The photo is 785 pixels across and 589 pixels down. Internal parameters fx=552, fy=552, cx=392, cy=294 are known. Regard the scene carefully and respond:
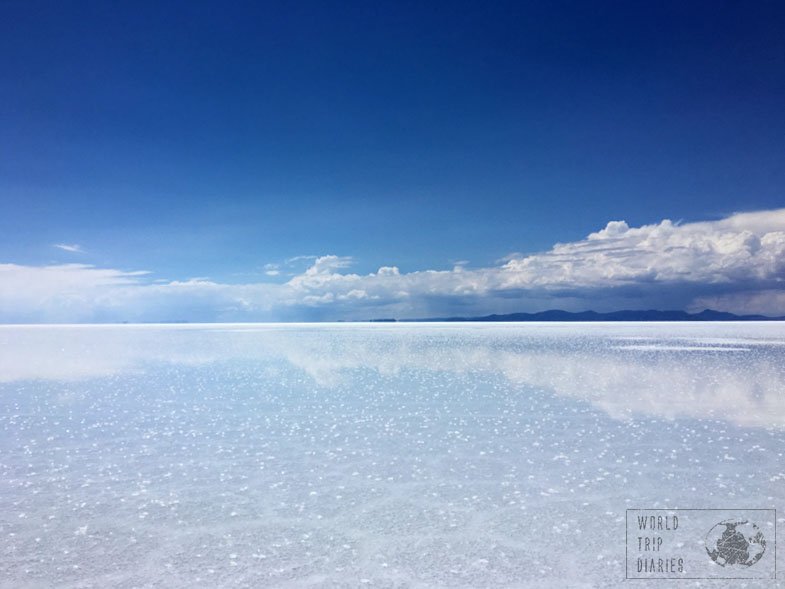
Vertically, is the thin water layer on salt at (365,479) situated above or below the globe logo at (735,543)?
above

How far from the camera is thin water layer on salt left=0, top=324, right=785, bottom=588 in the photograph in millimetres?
7676

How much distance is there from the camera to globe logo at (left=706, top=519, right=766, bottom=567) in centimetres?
774

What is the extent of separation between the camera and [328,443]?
47.6 feet

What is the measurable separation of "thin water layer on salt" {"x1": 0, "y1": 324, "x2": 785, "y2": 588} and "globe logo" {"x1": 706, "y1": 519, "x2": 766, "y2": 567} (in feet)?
2.23

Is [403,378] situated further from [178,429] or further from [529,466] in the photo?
[529,466]

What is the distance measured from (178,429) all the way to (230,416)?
6.85 ft

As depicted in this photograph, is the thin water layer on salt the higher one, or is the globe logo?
the thin water layer on salt

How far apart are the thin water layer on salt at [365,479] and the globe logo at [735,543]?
68 cm

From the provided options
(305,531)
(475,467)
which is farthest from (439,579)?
(475,467)

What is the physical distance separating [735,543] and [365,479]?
21.3 feet

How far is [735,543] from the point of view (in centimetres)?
819

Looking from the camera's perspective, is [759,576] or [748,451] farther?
[748,451]

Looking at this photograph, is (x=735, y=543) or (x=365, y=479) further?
(x=365, y=479)

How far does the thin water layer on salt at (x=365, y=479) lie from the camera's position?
7676mm
